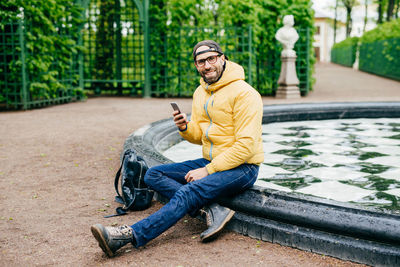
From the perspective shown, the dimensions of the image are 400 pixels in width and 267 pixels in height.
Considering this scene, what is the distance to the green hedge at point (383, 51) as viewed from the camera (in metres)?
20.9

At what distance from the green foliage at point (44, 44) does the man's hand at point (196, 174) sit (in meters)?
8.66

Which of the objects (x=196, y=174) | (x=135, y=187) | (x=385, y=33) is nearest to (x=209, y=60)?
(x=196, y=174)

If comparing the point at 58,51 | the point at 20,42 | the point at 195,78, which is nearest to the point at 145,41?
the point at 195,78

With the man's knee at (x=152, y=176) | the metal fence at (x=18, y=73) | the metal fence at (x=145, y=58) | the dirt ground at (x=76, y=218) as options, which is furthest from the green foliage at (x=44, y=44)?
the man's knee at (x=152, y=176)

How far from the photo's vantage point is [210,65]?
11.3 feet

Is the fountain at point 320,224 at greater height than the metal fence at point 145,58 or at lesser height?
lesser

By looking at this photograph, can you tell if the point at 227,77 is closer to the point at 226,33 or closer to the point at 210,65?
the point at 210,65

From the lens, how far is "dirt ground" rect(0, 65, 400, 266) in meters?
2.99

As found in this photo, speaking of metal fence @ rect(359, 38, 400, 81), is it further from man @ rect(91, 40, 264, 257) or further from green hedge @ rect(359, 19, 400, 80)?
man @ rect(91, 40, 264, 257)

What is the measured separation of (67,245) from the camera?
10.6ft

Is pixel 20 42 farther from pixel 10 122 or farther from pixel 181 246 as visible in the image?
pixel 181 246

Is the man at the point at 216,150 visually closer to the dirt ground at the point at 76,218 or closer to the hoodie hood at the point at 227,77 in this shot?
the hoodie hood at the point at 227,77

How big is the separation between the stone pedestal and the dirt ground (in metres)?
7.89

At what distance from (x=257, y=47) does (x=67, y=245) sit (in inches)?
509
